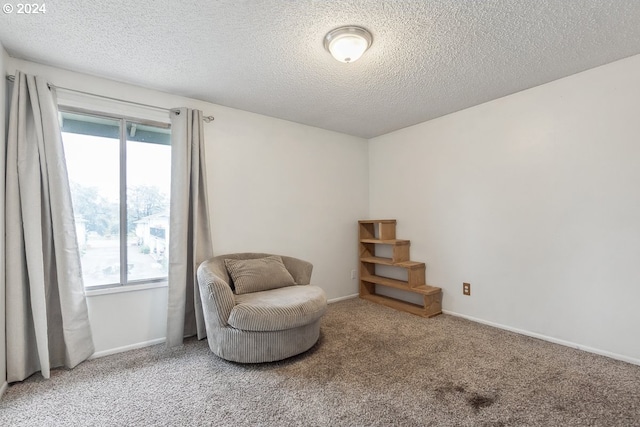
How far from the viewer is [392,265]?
11.6ft

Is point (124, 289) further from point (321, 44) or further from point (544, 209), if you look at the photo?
point (544, 209)

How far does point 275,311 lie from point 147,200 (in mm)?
1593

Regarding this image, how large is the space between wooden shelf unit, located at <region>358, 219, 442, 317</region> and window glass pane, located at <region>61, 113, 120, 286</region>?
2.79 meters

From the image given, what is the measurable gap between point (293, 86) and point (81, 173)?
1895 millimetres

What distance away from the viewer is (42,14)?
1.66 metres

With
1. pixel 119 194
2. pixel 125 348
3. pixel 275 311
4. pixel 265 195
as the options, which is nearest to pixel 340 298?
pixel 265 195

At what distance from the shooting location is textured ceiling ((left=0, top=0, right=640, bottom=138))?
5.37ft

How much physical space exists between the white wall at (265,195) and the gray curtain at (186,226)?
0.18 metres

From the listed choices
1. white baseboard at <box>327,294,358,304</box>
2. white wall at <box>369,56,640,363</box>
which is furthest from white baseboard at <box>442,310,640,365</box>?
white baseboard at <box>327,294,358,304</box>

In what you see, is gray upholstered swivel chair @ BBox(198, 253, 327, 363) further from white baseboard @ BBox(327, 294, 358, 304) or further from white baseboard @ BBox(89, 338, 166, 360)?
white baseboard @ BBox(327, 294, 358, 304)

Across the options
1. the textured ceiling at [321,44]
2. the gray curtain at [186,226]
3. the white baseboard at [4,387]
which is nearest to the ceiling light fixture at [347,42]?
the textured ceiling at [321,44]

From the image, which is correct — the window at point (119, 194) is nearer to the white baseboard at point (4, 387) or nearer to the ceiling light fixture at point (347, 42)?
the white baseboard at point (4, 387)

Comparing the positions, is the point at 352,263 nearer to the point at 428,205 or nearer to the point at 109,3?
the point at 428,205

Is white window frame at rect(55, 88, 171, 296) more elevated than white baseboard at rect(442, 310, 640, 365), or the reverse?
white window frame at rect(55, 88, 171, 296)
